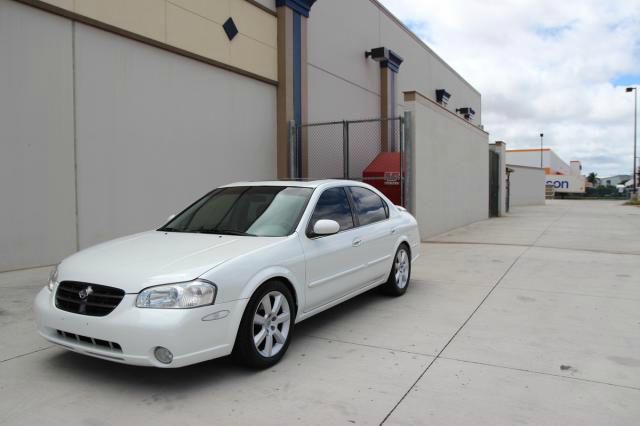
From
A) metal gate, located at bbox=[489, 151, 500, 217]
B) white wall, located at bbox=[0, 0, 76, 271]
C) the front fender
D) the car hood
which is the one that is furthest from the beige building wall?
metal gate, located at bbox=[489, 151, 500, 217]

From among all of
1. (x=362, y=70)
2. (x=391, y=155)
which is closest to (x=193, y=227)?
(x=391, y=155)

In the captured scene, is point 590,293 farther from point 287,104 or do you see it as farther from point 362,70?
point 362,70

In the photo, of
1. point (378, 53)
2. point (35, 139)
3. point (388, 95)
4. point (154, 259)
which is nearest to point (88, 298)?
point (154, 259)

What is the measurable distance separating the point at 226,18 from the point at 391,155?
19.2 ft

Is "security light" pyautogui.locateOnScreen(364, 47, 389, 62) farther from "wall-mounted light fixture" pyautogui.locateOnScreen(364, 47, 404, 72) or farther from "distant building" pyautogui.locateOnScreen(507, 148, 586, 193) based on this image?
"distant building" pyautogui.locateOnScreen(507, 148, 586, 193)

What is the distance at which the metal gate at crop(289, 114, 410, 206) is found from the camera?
42.7ft

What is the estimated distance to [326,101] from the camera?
609 inches

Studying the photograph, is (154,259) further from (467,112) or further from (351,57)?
(467,112)

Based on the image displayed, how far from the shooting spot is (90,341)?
3779 mm

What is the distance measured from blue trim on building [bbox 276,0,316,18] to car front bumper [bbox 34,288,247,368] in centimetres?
1092

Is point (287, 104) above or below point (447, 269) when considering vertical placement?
above

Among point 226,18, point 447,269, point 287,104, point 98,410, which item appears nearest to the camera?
point 98,410

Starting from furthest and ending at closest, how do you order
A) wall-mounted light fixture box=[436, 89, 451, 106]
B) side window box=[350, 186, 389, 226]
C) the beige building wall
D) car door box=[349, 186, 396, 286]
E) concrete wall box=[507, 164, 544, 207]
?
1. concrete wall box=[507, 164, 544, 207]
2. wall-mounted light fixture box=[436, 89, 451, 106]
3. the beige building wall
4. side window box=[350, 186, 389, 226]
5. car door box=[349, 186, 396, 286]

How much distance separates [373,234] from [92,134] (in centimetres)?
539
